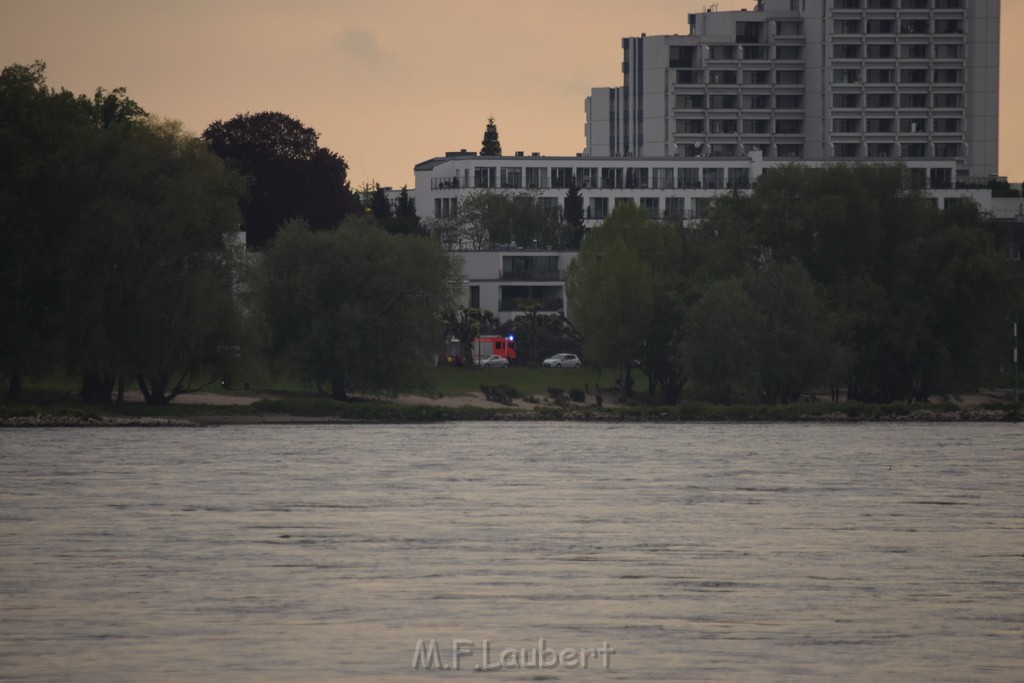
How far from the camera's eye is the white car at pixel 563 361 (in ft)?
474

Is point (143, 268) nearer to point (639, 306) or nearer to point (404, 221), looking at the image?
point (639, 306)

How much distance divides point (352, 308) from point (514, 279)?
70.4m

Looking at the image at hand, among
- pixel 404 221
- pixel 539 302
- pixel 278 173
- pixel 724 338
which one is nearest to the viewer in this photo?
pixel 724 338

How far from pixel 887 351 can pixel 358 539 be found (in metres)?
66.9

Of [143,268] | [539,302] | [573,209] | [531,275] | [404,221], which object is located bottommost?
[143,268]

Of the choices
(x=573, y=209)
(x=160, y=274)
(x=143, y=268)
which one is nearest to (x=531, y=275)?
(x=573, y=209)

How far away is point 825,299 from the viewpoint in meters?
103

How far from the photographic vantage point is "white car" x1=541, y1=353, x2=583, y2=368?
474 ft

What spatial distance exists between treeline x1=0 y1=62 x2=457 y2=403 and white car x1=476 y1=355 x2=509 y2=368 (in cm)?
4100

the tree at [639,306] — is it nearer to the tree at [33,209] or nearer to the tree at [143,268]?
the tree at [143,268]

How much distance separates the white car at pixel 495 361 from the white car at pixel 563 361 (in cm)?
333

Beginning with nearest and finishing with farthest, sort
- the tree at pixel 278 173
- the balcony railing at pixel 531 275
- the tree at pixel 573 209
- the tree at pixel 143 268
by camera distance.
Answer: the tree at pixel 143 268
the tree at pixel 278 173
the balcony railing at pixel 531 275
the tree at pixel 573 209

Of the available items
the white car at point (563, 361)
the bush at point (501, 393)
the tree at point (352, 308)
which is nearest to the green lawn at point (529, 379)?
the bush at point (501, 393)

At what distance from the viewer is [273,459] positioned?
223 feet
